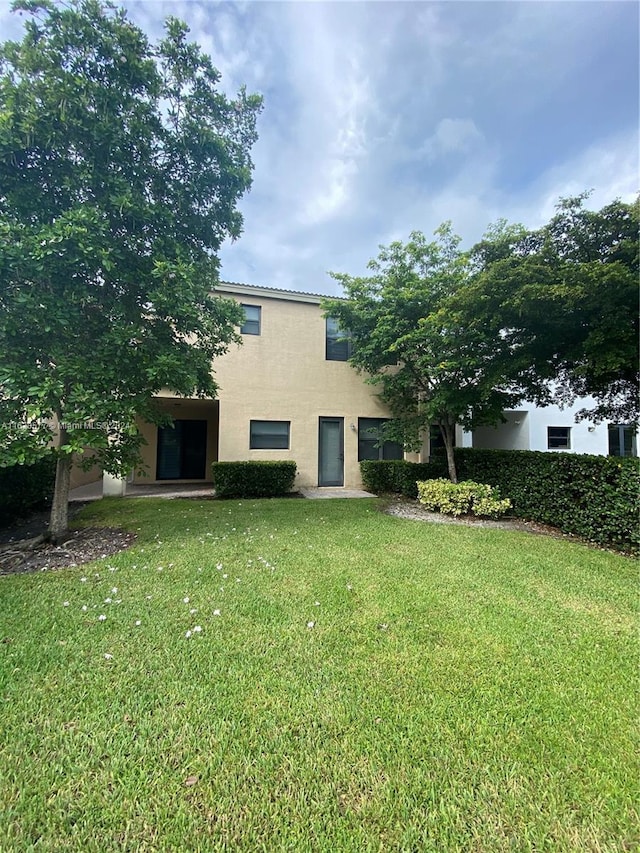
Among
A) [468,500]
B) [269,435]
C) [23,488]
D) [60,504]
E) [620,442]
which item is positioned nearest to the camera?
[60,504]

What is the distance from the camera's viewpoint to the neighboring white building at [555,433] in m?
15.5

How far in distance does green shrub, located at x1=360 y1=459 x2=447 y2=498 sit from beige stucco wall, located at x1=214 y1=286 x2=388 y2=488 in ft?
2.41

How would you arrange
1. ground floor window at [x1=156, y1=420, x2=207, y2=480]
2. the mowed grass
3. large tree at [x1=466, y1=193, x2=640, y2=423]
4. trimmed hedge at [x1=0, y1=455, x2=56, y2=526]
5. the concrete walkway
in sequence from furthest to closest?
ground floor window at [x1=156, y1=420, x2=207, y2=480] → the concrete walkway → trimmed hedge at [x1=0, y1=455, x2=56, y2=526] → large tree at [x1=466, y1=193, x2=640, y2=423] → the mowed grass

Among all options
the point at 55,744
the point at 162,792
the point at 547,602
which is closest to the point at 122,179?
the point at 55,744

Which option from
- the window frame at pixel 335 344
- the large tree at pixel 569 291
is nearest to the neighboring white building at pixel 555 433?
the window frame at pixel 335 344

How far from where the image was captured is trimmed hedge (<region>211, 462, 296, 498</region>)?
983 centimetres

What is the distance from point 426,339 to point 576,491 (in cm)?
456

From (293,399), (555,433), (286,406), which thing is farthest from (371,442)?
(555,433)

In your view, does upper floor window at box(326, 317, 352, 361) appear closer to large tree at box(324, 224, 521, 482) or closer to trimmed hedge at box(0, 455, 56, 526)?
large tree at box(324, 224, 521, 482)

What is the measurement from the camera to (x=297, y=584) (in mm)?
4000

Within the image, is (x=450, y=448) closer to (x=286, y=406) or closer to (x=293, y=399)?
(x=293, y=399)

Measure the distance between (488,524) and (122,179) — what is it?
8500mm

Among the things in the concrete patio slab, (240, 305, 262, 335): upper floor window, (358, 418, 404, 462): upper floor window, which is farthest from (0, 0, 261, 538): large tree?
(358, 418, 404, 462): upper floor window

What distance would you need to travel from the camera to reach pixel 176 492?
10.7m
